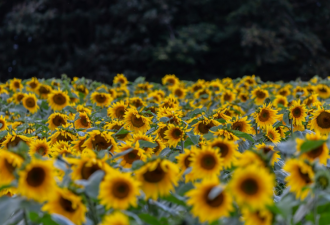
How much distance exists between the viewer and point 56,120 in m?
2.83

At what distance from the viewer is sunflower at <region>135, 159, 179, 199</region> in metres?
1.28

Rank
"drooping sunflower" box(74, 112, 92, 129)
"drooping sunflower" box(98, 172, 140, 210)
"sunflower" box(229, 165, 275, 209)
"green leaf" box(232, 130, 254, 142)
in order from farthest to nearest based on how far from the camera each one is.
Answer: "drooping sunflower" box(74, 112, 92, 129) < "green leaf" box(232, 130, 254, 142) < "drooping sunflower" box(98, 172, 140, 210) < "sunflower" box(229, 165, 275, 209)

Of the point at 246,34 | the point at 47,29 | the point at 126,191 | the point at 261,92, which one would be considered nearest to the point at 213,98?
the point at 261,92

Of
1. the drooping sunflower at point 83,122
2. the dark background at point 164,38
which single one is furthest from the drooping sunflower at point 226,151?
the dark background at point 164,38

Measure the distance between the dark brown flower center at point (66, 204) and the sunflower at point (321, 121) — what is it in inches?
59.3

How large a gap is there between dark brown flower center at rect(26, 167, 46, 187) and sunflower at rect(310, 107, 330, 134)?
158cm

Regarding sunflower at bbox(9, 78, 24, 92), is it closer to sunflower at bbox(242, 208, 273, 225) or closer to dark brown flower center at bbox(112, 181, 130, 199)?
dark brown flower center at bbox(112, 181, 130, 199)

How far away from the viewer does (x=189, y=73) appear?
1496 cm

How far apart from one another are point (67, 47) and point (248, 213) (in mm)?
14392

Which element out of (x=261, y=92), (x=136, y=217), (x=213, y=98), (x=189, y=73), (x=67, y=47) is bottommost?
(x=189, y=73)

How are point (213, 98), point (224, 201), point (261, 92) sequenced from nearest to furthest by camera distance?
point (224, 201)
point (261, 92)
point (213, 98)

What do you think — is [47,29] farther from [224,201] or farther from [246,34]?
[224,201]

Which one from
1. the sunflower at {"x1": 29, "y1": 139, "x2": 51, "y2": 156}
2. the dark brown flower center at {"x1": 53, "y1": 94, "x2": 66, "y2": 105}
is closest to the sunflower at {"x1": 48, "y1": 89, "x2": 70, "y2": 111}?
the dark brown flower center at {"x1": 53, "y1": 94, "x2": 66, "y2": 105}

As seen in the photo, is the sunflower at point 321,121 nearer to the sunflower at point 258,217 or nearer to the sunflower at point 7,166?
the sunflower at point 258,217
